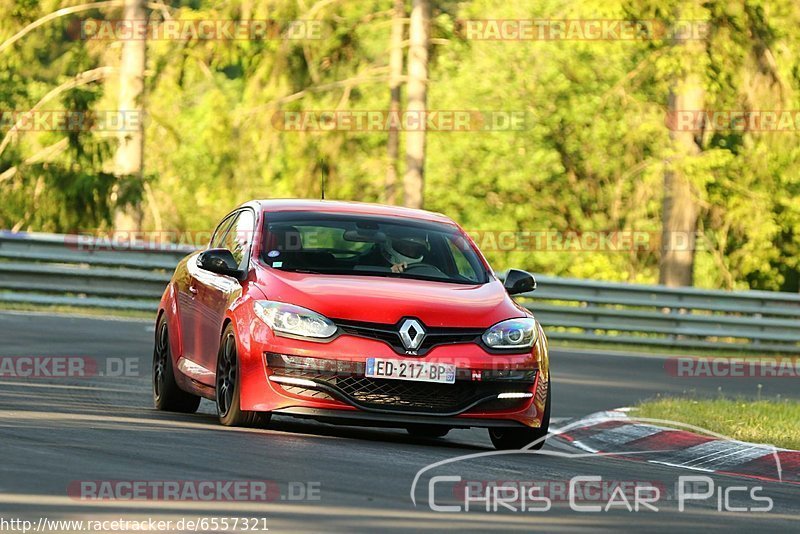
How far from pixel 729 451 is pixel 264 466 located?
13.3 feet

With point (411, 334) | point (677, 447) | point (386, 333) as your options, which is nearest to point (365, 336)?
point (386, 333)

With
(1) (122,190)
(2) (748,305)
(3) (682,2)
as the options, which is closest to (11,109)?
(1) (122,190)

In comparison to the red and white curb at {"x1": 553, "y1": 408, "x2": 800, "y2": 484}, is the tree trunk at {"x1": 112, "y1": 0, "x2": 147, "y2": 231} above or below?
above

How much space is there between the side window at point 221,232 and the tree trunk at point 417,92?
21.9m

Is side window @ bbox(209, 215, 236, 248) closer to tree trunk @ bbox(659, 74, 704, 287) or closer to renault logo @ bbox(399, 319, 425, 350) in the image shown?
renault logo @ bbox(399, 319, 425, 350)

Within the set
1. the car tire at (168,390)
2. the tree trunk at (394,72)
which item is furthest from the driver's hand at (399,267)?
the tree trunk at (394,72)

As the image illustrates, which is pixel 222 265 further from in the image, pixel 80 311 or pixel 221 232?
pixel 80 311

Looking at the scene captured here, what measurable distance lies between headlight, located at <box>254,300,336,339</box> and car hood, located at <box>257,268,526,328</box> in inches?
1.7

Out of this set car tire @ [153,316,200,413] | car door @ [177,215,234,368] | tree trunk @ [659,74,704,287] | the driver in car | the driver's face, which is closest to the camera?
the driver in car

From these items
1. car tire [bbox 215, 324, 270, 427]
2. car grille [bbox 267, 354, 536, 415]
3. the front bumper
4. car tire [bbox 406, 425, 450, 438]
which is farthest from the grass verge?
car grille [bbox 267, 354, 536, 415]

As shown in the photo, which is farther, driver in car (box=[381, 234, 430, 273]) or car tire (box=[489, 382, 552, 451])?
driver in car (box=[381, 234, 430, 273])

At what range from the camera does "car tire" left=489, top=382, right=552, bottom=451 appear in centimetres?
1154

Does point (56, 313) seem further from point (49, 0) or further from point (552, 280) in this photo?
point (49, 0)

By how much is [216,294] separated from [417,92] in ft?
78.7
